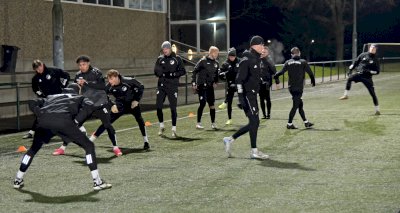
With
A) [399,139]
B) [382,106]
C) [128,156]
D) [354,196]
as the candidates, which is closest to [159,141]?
[128,156]

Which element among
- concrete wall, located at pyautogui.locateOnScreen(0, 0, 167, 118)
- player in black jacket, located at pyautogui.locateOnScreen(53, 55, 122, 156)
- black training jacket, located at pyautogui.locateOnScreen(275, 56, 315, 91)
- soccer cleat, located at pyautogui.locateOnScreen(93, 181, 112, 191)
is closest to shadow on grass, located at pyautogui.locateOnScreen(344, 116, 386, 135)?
black training jacket, located at pyautogui.locateOnScreen(275, 56, 315, 91)

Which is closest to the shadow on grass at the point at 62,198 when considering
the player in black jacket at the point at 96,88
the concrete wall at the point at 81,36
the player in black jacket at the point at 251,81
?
the player in black jacket at the point at 96,88

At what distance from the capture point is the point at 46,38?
27.6 meters

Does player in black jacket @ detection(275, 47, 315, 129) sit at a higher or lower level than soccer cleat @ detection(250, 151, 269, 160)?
higher

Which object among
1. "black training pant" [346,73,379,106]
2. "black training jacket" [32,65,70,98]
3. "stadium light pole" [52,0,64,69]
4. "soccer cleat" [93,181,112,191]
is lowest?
"soccer cleat" [93,181,112,191]

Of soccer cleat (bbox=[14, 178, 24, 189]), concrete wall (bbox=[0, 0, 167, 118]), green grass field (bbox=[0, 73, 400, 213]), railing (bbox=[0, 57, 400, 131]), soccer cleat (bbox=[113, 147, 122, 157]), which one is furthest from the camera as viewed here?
concrete wall (bbox=[0, 0, 167, 118])

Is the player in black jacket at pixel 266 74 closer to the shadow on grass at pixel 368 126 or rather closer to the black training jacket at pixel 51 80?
the shadow on grass at pixel 368 126

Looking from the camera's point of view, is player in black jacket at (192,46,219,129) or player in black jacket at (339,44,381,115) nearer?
player in black jacket at (192,46,219,129)

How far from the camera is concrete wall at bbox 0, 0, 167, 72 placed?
84.6ft

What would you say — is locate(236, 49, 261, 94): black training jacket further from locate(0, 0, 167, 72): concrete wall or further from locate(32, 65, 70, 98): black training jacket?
locate(0, 0, 167, 72): concrete wall

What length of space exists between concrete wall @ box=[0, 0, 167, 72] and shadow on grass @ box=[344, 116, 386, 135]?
1335 centimetres

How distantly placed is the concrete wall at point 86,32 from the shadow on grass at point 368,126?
43.8 feet

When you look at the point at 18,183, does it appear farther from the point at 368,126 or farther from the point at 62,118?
the point at 368,126

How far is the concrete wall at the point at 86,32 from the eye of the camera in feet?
84.6
